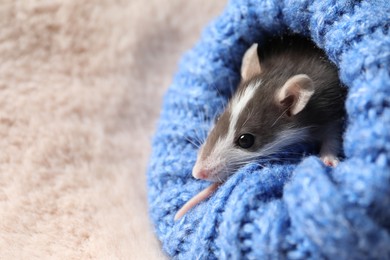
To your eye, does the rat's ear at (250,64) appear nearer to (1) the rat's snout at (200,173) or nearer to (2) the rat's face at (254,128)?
(2) the rat's face at (254,128)

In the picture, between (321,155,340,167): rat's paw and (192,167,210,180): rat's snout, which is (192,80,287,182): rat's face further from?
(321,155,340,167): rat's paw

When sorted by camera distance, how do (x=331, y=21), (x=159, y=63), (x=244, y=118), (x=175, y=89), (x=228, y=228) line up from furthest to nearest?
(x=159, y=63)
(x=175, y=89)
(x=244, y=118)
(x=331, y=21)
(x=228, y=228)

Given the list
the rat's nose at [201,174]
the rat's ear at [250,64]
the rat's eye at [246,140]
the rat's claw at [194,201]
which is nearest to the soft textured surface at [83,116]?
the rat's claw at [194,201]

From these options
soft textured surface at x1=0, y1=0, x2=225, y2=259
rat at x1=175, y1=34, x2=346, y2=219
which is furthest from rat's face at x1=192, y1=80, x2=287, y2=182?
soft textured surface at x1=0, y1=0, x2=225, y2=259

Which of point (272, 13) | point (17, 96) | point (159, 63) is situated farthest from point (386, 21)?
point (17, 96)

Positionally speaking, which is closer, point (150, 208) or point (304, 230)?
point (304, 230)

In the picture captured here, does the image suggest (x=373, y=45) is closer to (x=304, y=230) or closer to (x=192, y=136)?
(x=304, y=230)
